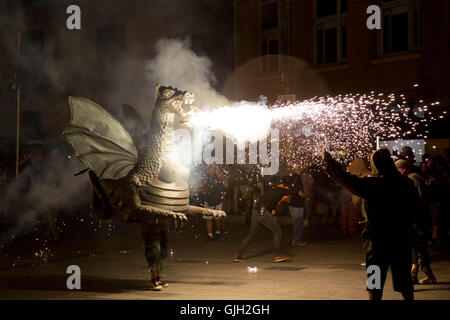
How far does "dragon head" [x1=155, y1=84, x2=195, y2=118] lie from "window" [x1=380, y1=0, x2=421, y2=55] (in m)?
13.0

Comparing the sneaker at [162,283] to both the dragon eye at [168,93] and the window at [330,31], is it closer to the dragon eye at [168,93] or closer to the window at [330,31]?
the dragon eye at [168,93]

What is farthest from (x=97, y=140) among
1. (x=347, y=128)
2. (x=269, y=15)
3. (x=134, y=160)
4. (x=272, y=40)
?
(x=269, y=15)

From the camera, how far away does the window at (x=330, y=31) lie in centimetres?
2109

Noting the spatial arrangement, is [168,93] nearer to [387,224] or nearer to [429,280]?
[387,224]

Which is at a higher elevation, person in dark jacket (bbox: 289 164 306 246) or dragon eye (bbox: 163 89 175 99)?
dragon eye (bbox: 163 89 175 99)

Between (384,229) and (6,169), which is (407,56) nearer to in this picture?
(6,169)

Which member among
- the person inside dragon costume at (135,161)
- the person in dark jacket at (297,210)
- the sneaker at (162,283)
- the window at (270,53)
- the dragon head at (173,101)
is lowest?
the sneaker at (162,283)

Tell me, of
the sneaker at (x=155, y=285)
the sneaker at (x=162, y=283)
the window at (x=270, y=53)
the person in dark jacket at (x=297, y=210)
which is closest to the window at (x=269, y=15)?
the window at (x=270, y=53)

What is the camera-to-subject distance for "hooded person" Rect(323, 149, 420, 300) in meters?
6.32

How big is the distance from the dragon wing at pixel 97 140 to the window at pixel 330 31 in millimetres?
14279

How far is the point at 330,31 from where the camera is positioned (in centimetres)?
2145

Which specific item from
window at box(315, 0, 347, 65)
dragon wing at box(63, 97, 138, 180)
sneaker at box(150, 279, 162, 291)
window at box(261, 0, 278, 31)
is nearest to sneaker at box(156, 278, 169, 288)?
sneaker at box(150, 279, 162, 291)

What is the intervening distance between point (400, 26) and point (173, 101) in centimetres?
1349

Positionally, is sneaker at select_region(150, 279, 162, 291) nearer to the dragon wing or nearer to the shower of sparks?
the dragon wing
